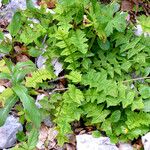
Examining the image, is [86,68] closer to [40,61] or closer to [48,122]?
[40,61]


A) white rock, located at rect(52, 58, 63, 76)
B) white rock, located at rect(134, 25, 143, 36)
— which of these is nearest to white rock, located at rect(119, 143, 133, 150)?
white rock, located at rect(52, 58, 63, 76)

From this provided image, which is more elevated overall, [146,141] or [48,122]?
[48,122]

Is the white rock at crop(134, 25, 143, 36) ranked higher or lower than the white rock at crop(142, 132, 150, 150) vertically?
higher

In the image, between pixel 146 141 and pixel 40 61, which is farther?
pixel 40 61

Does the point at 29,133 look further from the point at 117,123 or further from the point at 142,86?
the point at 142,86

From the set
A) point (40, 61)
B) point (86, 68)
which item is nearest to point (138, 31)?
point (86, 68)

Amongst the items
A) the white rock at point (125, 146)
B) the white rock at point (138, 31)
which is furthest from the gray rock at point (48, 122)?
the white rock at point (138, 31)

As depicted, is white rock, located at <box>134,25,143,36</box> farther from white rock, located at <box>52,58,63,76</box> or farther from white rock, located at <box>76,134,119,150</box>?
white rock, located at <box>76,134,119,150</box>

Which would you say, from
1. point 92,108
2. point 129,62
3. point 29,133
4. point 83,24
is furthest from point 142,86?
point 29,133
